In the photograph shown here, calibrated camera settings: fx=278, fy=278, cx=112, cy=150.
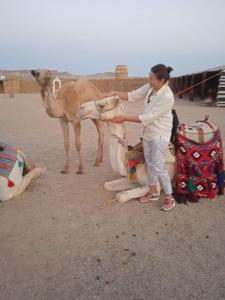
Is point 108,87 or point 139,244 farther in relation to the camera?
point 108,87

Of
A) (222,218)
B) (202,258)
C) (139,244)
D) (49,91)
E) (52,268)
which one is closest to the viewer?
(52,268)

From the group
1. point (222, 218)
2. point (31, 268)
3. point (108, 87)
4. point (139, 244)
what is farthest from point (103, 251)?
point (108, 87)

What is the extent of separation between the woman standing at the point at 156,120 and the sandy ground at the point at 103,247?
0.42m

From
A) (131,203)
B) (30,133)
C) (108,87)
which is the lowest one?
(108,87)

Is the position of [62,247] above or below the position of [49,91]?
below

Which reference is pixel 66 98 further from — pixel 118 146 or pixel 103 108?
pixel 118 146

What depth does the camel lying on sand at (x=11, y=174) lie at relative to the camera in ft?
11.6

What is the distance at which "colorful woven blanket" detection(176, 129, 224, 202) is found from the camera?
12.2 feet

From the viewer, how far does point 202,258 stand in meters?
2.62

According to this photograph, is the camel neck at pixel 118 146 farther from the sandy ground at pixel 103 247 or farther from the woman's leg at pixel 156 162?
the sandy ground at pixel 103 247

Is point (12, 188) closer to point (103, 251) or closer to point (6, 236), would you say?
point (6, 236)

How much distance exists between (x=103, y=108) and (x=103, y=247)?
5.44ft

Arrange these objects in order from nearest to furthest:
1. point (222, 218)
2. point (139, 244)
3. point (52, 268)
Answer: point (52, 268)
point (139, 244)
point (222, 218)

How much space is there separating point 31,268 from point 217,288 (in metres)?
1.59
